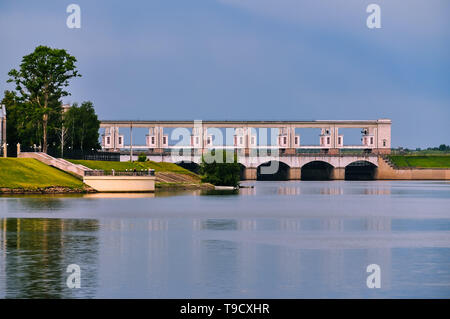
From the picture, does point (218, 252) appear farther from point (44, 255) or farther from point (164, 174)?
point (164, 174)

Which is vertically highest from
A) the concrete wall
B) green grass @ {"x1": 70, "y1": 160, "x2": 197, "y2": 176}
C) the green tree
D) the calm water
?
the green tree

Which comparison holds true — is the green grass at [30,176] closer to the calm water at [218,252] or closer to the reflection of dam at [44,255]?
the calm water at [218,252]

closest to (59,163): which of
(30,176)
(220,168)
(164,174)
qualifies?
(30,176)

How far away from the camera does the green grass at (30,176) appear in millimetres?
105938

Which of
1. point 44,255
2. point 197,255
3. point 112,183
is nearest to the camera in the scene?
point 44,255

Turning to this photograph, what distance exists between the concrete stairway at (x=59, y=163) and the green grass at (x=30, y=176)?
1667 mm

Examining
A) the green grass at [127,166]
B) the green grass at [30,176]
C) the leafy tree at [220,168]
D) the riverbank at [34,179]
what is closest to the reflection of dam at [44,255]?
the riverbank at [34,179]

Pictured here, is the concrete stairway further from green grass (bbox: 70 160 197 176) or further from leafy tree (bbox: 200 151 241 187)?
leafy tree (bbox: 200 151 241 187)

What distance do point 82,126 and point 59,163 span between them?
167 feet

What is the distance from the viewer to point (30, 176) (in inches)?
4306

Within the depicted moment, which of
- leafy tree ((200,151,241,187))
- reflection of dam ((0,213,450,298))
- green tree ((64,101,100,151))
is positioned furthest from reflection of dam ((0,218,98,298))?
green tree ((64,101,100,151))

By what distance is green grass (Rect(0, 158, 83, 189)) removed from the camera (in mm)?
105938

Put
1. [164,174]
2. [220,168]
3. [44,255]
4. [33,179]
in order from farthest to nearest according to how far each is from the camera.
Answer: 1. [164,174]
2. [220,168]
3. [33,179]
4. [44,255]
